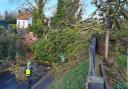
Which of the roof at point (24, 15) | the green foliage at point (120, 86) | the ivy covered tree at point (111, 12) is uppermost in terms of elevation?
the roof at point (24, 15)

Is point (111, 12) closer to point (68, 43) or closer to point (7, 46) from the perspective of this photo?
point (68, 43)

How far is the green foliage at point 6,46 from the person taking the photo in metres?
24.6

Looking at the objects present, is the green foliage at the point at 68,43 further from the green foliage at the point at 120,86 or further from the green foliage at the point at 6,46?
the green foliage at the point at 6,46

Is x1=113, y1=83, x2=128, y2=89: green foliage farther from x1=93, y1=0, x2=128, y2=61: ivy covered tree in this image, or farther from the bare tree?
the bare tree

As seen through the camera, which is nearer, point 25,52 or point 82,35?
point 82,35

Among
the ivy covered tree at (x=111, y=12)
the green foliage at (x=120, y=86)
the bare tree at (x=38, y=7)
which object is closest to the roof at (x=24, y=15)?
the bare tree at (x=38, y=7)

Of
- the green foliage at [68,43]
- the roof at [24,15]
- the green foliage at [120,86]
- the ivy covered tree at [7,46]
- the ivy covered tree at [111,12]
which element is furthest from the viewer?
the roof at [24,15]

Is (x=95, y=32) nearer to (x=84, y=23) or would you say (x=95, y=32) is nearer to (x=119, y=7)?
(x=84, y=23)

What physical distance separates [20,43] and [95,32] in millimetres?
17607

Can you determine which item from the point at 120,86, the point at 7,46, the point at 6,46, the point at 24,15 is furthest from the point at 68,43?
the point at 24,15

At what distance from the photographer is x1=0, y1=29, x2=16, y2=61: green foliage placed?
24562 mm

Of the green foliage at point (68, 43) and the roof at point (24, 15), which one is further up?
the roof at point (24, 15)

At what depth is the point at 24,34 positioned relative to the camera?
104 ft

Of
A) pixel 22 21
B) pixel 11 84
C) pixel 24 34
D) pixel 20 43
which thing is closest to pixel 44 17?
pixel 24 34
